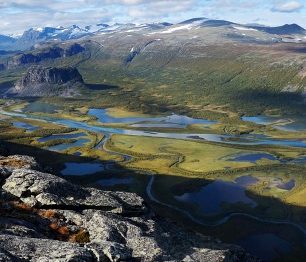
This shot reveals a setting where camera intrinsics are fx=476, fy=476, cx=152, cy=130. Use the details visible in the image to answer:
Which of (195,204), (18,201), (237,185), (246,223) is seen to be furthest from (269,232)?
(18,201)

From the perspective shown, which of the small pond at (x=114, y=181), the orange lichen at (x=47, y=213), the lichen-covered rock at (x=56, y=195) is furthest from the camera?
the small pond at (x=114, y=181)

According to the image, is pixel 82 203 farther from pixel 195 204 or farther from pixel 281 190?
pixel 281 190

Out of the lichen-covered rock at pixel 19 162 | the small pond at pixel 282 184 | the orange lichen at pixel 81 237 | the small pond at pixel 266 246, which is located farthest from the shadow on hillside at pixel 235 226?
the orange lichen at pixel 81 237

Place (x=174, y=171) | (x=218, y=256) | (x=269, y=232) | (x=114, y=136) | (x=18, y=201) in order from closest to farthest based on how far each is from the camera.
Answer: (x=218, y=256), (x=18, y=201), (x=269, y=232), (x=174, y=171), (x=114, y=136)

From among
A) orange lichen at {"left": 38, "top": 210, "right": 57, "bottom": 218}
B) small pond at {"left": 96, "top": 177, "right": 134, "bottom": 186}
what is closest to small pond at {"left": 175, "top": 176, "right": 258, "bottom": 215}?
small pond at {"left": 96, "top": 177, "right": 134, "bottom": 186}

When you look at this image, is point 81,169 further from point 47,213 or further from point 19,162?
point 47,213

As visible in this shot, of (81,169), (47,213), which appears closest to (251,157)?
(81,169)

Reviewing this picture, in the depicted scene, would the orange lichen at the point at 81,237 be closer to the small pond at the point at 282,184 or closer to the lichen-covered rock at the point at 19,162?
the lichen-covered rock at the point at 19,162

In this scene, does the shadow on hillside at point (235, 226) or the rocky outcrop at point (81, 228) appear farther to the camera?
the shadow on hillside at point (235, 226)
